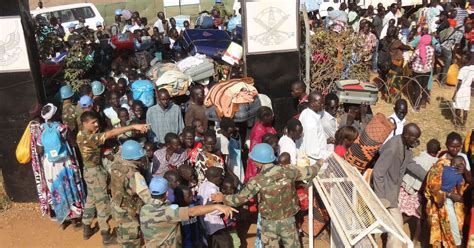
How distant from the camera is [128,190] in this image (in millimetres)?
5238

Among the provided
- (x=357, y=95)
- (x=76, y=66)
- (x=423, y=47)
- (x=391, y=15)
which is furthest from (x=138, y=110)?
(x=391, y=15)

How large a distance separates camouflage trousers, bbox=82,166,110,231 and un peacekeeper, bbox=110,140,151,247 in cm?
75

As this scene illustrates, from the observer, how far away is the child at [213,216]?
5.29 metres

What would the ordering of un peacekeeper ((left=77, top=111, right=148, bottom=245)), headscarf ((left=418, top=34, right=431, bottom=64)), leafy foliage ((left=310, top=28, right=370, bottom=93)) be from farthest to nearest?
headscarf ((left=418, top=34, right=431, bottom=64)) → leafy foliage ((left=310, top=28, right=370, bottom=93)) → un peacekeeper ((left=77, top=111, right=148, bottom=245))

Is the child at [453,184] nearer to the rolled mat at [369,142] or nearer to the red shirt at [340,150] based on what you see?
the rolled mat at [369,142]

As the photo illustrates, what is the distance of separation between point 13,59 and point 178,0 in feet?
47.6

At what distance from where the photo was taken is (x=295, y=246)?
5.12 metres

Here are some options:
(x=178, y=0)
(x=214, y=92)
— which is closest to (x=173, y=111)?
(x=214, y=92)

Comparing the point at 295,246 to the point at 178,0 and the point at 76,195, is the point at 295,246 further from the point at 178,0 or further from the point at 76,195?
the point at 178,0

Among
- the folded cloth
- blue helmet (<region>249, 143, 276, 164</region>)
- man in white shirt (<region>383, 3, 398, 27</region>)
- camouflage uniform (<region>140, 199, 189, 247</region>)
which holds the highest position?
man in white shirt (<region>383, 3, 398, 27</region>)

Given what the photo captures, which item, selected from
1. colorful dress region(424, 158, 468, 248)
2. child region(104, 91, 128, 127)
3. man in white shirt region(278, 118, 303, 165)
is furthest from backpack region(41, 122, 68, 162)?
colorful dress region(424, 158, 468, 248)

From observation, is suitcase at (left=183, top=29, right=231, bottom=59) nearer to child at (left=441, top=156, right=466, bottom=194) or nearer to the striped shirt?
the striped shirt

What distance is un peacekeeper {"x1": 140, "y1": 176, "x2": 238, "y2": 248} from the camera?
448 cm

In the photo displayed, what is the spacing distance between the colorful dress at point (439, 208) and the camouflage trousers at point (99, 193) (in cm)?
377
